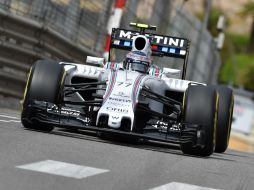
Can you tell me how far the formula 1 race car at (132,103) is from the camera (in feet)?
32.3

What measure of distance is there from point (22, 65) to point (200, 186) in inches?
363

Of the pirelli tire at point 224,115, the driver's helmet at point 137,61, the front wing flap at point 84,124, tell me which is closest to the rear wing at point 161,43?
the driver's helmet at point 137,61

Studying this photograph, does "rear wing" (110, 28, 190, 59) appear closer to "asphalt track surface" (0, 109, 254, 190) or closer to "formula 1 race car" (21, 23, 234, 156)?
"formula 1 race car" (21, 23, 234, 156)

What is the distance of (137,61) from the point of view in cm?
1121

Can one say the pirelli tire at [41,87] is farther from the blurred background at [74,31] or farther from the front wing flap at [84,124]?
the blurred background at [74,31]

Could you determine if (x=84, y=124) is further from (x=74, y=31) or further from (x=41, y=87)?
(x=74, y=31)

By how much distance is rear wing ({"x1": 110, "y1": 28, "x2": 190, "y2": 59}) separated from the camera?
12.3m

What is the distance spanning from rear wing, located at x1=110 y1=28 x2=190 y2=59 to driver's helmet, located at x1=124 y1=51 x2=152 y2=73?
38.3 inches

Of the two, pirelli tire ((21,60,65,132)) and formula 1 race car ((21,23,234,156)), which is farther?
pirelli tire ((21,60,65,132))

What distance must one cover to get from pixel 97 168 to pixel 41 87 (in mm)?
3042

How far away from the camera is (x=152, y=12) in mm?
21891

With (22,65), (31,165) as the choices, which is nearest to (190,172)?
(31,165)

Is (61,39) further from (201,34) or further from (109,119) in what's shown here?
(201,34)

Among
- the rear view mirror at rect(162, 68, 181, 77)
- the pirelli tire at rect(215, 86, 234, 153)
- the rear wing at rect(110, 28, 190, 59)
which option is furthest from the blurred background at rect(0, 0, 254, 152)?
the pirelli tire at rect(215, 86, 234, 153)
